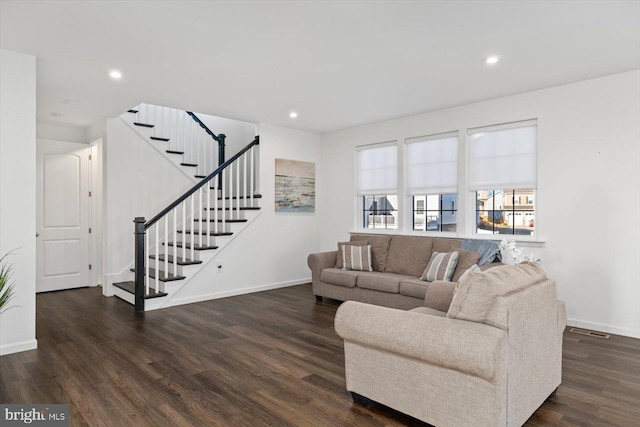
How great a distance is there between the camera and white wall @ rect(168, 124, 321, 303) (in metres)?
5.71

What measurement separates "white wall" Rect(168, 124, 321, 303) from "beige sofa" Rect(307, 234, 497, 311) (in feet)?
2.02

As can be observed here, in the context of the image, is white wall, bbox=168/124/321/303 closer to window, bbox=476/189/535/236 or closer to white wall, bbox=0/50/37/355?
white wall, bbox=0/50/37/355

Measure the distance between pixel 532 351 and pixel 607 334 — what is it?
253 centimetres

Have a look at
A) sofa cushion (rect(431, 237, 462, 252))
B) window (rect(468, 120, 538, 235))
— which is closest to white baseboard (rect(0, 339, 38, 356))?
sofa cushion (rect(431, 237, 462, 252))

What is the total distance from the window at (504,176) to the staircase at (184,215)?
10.9 ft

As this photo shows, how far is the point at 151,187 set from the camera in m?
6.20

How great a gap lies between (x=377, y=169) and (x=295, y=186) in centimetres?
144

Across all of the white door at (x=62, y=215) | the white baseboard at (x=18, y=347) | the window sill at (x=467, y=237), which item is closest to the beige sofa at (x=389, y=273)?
the window sill at (x=467, y=237)

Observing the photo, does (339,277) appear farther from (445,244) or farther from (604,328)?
(604,328)

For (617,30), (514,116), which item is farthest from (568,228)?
(617,30)

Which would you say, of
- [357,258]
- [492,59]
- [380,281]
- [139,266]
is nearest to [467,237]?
[380,281]

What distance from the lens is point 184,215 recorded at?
525cm

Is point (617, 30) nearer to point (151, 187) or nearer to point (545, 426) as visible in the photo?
point (545, 426)

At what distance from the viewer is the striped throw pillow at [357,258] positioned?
5375 millimetres
